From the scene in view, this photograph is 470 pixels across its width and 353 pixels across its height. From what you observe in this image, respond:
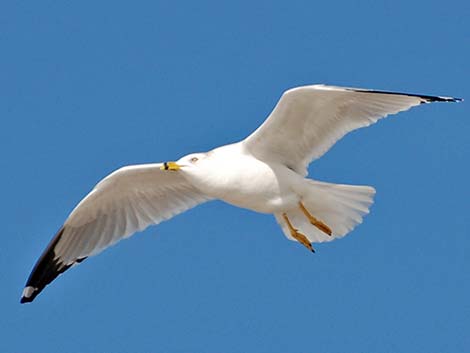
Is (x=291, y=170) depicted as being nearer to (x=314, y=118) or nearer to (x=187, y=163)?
(x=314, y=118)

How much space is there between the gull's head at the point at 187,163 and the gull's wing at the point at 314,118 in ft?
1.24

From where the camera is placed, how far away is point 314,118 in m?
8.95

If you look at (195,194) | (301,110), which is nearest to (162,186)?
(195,194)

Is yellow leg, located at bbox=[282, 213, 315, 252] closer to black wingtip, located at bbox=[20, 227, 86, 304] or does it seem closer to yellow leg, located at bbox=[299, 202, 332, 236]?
yellow leg, located at bbox=[299, 202, 332, 236]

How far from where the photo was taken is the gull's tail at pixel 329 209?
29.9 feet

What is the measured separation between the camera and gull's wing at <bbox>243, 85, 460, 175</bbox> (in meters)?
8.64

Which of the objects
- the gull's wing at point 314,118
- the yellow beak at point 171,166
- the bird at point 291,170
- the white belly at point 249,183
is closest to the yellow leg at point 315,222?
the bird at point 291,170

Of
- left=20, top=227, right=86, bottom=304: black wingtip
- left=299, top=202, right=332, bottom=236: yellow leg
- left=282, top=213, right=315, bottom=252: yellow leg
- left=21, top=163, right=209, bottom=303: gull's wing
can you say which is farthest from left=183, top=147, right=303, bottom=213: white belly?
left=20, top=227, right=86, bottom=304: black wingtip

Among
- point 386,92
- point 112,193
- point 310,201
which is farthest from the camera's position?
point 112,193

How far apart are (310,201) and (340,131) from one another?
0.62 m

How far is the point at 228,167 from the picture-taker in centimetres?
883

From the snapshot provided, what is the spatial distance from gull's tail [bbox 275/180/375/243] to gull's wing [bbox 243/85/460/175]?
269 mm

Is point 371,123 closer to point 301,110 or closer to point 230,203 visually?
point 301,110

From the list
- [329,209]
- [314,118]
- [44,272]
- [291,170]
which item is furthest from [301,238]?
[44,272]
